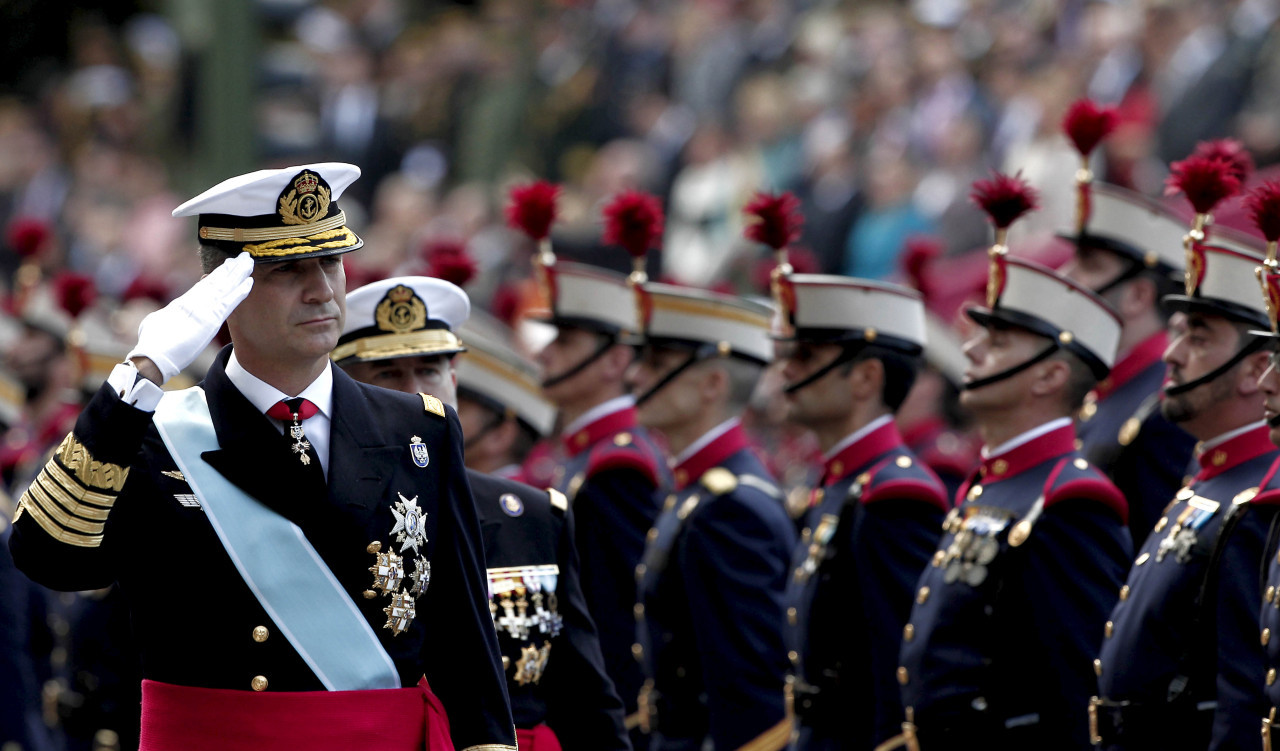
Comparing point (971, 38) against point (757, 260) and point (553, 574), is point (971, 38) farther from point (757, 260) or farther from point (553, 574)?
point (553, 574)

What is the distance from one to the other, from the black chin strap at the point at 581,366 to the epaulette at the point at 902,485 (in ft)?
5.30

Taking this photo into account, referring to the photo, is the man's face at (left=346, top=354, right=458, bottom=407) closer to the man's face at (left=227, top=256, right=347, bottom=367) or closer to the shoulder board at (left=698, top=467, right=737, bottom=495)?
the man's face at (left=227, top=256, right=347, bottom=367)

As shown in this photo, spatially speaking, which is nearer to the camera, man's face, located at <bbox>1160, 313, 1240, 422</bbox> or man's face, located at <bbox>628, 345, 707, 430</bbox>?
man's face, located at <bbox>1160, 313, 1240, 422</bbox>

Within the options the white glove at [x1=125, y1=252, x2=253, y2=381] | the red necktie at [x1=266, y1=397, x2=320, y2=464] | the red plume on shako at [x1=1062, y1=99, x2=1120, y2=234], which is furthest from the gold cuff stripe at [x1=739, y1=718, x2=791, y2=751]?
the white glove at [x1=125, y1=252, x2=253, y2=381]

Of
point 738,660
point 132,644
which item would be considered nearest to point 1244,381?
point 738,660

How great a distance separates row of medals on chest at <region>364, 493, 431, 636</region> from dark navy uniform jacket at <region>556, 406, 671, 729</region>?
2.87 meters

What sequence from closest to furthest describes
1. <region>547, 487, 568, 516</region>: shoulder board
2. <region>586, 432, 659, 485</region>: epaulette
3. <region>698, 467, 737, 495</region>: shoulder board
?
<region>547, 487, 568, 516</region>: shoulder board
<region>698, 467, 737, 495</region>: shoulder board
<region>586, 432, 659, 485</region>: epaulette

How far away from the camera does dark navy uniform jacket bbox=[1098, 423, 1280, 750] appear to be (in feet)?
14.9

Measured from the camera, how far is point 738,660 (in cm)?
603

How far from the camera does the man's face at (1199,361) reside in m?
5.05

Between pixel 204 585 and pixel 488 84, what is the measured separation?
1524 cm

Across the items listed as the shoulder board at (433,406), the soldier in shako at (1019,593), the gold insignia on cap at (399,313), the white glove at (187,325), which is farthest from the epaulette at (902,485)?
the white glove at (187,325)

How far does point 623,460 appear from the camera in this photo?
21.8 ft

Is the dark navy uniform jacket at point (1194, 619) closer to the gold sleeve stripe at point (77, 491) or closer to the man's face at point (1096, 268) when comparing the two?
the man's face at point (1096, 268)
